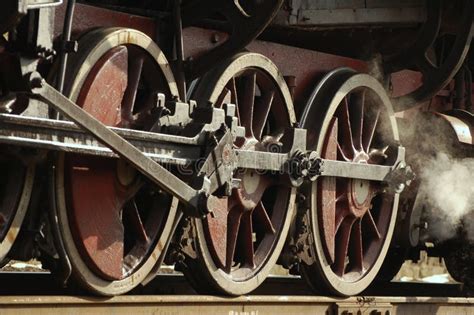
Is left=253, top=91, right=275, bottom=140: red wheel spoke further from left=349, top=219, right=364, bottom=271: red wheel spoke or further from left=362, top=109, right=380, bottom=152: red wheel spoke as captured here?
left=349, top=219, right=364, bottom=271: red wheel spoke

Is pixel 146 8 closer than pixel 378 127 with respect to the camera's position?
Yes

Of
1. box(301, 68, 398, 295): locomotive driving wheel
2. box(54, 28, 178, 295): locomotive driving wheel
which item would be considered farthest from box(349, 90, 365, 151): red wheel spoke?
box(54, 28, 178, 295): locomotive driving wheel

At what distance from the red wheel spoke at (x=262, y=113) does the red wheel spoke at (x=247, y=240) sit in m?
0.44

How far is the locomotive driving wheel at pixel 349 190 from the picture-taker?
25.0 feet

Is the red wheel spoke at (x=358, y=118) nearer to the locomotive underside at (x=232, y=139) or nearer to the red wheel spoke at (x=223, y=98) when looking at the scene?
the locomotive underside at (x=232, y=139)

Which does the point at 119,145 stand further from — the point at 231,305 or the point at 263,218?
the point at 263,218

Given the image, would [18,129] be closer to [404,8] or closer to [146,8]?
[146,8]

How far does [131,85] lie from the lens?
633 cm

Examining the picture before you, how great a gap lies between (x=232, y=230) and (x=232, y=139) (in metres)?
0.74

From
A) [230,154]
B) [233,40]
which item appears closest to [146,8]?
[233,40]

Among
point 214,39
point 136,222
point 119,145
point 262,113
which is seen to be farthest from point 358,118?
point 119,145

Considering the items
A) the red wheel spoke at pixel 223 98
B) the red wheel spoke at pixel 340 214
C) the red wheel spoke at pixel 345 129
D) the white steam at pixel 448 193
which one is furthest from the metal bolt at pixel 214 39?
the white steam at pixel 448 193

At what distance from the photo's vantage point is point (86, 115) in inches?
213

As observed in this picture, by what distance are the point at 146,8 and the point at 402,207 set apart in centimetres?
256
